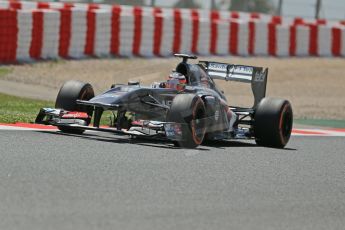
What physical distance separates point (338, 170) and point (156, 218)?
14.0 ft

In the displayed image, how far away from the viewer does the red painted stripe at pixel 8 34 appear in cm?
2153

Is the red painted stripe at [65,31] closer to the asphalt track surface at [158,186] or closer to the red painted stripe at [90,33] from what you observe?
the red painted stripe at [90,33]

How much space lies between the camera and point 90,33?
24.3 m

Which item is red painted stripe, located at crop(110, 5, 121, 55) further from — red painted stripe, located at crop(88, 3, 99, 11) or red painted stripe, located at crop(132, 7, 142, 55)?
red painted stripe, located at crop(88, 3, 99, 11)

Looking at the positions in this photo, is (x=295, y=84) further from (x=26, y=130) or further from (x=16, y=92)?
(x=26, y=130)

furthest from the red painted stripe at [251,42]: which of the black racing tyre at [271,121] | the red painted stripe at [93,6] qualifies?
the black racing tyre at [271,121]

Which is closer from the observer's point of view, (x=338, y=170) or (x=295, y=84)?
(x=338, y=170)

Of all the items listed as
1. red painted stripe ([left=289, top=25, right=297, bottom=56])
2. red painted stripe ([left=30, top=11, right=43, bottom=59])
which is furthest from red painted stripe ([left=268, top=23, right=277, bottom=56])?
red painted stripe ([left=30, top=11, right=43, bottom=59])

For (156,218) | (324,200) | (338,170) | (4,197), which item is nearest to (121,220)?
(156,218)

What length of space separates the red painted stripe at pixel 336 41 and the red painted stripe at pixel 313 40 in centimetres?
82

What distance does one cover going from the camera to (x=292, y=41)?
30.7 m

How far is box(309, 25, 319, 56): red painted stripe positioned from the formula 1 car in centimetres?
1809

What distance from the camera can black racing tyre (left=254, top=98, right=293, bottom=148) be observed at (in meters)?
12.6

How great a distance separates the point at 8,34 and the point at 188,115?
11.0 metres
